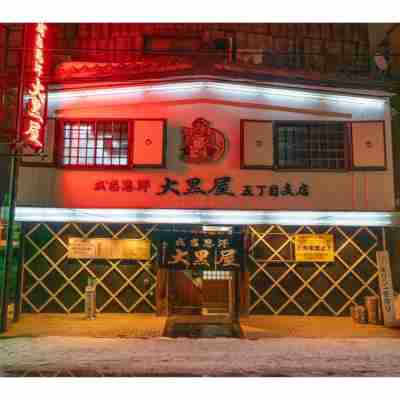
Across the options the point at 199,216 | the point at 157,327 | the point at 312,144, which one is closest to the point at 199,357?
the point at 157,327

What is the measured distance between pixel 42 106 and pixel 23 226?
11.3 ft

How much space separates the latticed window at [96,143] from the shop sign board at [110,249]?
7.54 feet

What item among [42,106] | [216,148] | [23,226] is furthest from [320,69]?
[23,226]

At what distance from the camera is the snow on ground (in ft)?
22.7

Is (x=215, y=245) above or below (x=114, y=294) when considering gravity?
above

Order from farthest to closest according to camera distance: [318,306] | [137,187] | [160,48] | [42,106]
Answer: [160,48], [318,306], [137,187], [42,106]

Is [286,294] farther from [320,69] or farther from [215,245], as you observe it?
[320,69]

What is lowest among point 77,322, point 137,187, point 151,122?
point 77,322

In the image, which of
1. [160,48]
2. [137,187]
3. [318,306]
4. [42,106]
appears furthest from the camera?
[160,48]

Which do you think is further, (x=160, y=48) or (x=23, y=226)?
(x=160, y=48)

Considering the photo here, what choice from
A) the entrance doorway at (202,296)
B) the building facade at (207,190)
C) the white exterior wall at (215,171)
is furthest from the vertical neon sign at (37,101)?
the entrance doorway at (202,296)

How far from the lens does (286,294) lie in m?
11.5

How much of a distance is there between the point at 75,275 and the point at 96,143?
152 inches

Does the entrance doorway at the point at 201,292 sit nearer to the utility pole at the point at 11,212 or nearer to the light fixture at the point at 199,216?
the light fixture at the point at 199,216
